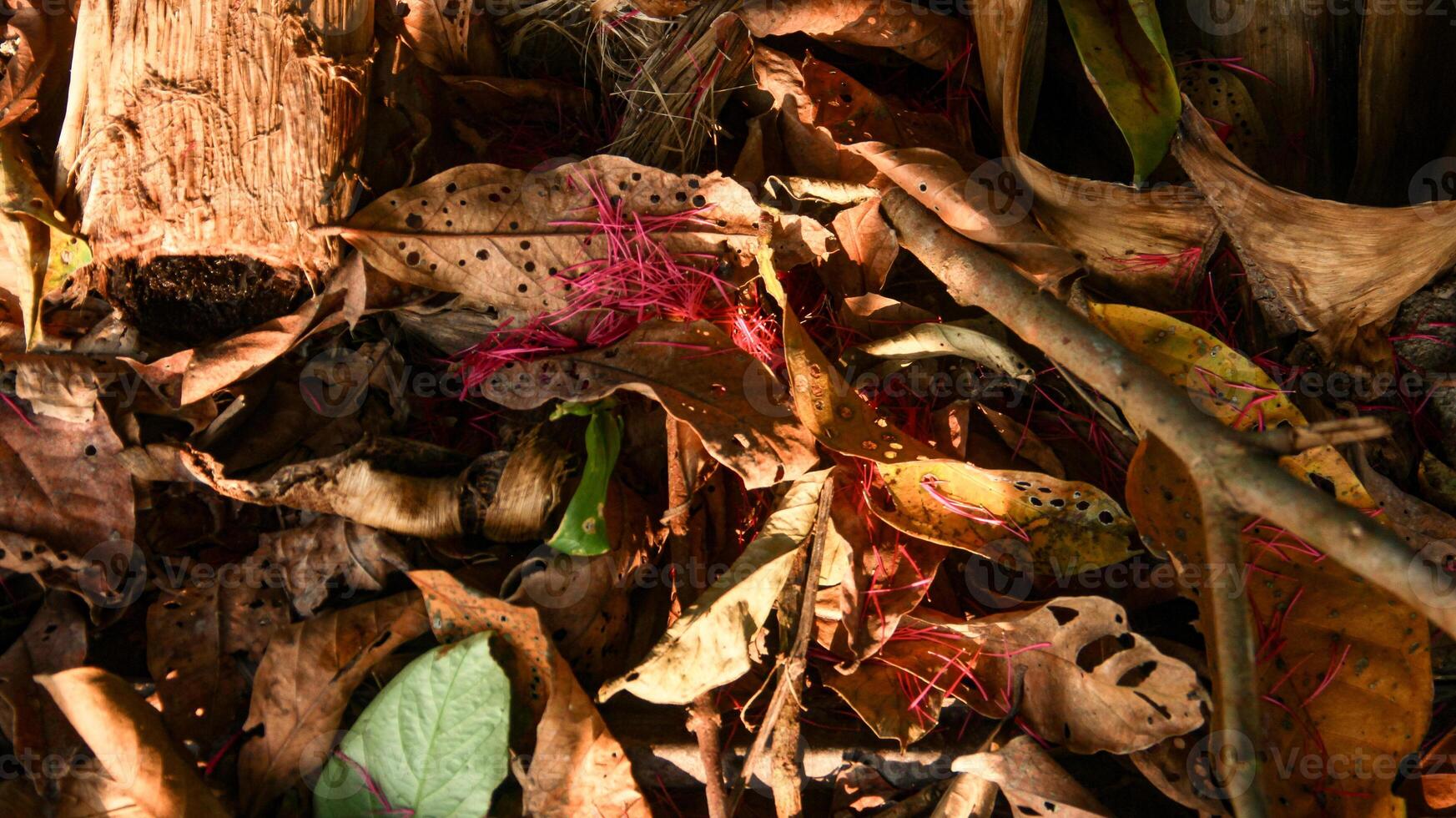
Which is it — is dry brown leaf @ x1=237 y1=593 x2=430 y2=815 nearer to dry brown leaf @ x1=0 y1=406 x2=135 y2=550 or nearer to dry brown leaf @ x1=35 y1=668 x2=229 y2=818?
dry brown leaf @ x1=35 y1=668 x2=229 y2=818

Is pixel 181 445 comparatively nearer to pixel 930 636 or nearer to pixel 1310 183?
pixel 930 636

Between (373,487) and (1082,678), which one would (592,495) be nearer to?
(373,487)

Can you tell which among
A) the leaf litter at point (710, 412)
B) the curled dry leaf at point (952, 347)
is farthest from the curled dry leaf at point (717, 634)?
the curled dry leaf at point (952, 347)

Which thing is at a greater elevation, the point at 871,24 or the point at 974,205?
the point at 871,24

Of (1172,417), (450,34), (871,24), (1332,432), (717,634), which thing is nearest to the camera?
(1332,432)

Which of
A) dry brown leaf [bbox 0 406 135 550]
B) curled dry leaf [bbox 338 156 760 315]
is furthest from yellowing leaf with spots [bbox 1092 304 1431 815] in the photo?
dry brown leaf [bbox 0 406 135 550]

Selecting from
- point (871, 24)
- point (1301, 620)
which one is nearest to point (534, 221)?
point (871, 24)

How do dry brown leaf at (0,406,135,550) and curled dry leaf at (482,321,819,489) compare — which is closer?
curled dry leaf at (482,321,819,489)
